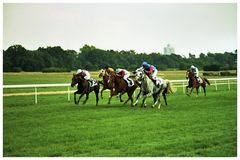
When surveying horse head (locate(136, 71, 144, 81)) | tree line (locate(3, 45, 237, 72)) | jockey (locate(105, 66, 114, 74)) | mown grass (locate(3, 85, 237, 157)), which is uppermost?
tree line (locate(3, 45, 237, 72))

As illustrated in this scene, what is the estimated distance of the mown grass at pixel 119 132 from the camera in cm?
566

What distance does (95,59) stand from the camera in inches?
418

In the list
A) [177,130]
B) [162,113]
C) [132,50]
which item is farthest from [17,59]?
[177,130]

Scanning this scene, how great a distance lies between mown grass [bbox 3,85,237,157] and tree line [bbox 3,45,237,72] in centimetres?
114

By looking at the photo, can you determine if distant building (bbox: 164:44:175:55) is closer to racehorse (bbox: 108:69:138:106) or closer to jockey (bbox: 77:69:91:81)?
racehorse (bbox: 108:69:138:106)

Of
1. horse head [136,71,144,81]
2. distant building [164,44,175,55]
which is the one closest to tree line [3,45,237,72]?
distant building [164,44,175,55]

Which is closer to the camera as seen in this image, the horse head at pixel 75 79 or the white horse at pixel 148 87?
the white horse at pixel 148 87

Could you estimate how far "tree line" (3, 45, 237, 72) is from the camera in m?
9.09

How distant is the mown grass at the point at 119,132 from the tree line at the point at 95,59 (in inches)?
44.7

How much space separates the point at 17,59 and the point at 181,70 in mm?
5347

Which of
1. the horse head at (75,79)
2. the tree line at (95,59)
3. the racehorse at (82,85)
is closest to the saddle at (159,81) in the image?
the tree line at (95,59)

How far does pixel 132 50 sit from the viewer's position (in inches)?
395

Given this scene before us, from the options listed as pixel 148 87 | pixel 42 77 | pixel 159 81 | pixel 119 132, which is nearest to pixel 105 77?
pixel 148 87

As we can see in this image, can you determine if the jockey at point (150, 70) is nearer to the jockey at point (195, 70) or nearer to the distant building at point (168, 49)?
the distant building at point (168, 49)
